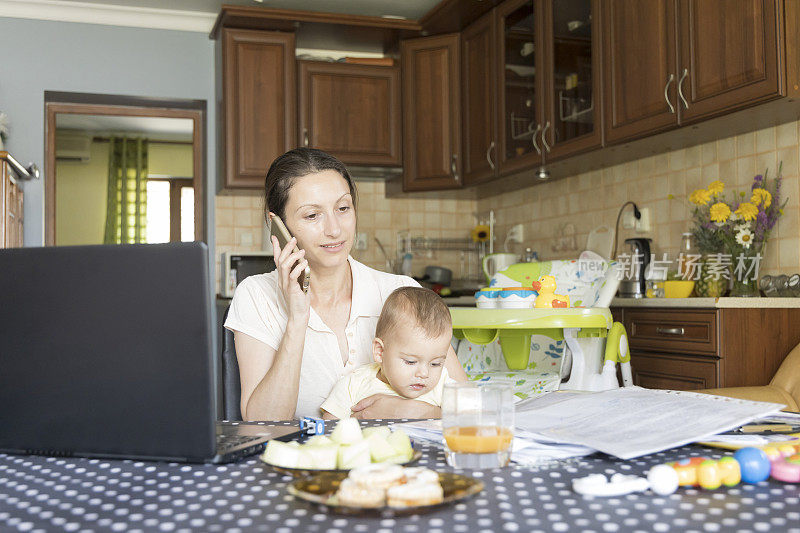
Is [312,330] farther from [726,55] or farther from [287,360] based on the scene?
[726,55]

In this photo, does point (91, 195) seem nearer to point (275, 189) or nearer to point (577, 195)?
point (577, 195)

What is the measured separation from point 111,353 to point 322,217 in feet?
2.98

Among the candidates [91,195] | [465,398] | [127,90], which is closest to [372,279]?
[465,398]

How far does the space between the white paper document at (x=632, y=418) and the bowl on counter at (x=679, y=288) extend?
2023mm

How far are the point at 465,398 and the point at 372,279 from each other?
1022 mm

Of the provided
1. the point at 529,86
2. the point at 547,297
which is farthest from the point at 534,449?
the point at 529,86

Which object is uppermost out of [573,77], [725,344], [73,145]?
[73,145]

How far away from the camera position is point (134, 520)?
62 cm

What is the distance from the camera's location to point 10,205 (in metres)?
3.86

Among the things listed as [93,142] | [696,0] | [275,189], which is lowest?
[275,189]

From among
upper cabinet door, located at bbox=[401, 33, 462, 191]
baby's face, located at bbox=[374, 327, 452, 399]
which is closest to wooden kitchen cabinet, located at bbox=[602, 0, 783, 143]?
upper cabinet door, located at bbox=[401, 33, 462, 191]

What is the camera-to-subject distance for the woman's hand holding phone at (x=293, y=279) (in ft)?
→ 4.89

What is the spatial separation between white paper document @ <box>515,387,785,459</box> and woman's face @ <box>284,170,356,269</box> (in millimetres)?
714

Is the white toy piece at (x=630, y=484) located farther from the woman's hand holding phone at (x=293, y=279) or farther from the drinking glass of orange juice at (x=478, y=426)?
the woman's hand holding phone at (x=293, y=279)
